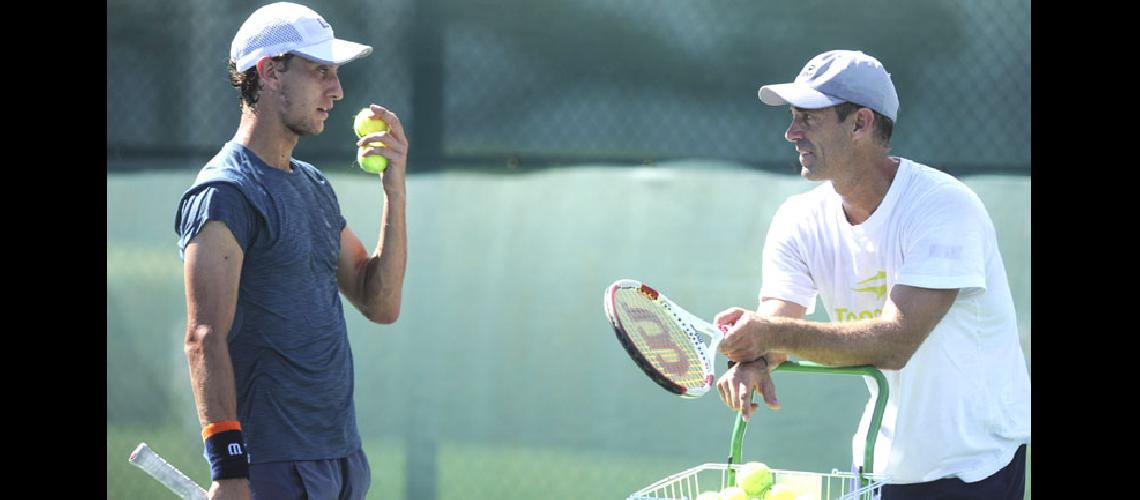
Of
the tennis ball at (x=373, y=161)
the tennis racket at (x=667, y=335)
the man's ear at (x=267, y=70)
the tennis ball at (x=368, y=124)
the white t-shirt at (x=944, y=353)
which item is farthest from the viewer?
the tennis ball at (x=368, y=124)

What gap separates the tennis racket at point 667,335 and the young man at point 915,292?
0.14 meters

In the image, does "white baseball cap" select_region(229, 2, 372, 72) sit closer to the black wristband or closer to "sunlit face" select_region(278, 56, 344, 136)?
"sunlit face" select_region(278, 56, 344, 136)

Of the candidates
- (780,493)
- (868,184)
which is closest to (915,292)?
(868,184)

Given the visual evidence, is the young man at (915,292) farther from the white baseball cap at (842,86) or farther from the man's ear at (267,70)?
the man's ear at (267,70)

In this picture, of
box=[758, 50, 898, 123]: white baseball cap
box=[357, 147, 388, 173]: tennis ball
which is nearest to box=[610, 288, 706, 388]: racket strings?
box=[758, 50, 898, 123]: white baseball cap

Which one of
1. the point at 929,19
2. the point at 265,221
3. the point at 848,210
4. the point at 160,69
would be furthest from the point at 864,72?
the point at 160,69

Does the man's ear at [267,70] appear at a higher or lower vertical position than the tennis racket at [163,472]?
higher

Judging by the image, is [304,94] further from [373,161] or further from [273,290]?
[273,290]

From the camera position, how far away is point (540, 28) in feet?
15.5

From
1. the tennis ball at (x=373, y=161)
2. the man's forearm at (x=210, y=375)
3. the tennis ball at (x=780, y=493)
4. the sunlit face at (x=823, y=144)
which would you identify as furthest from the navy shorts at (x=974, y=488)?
the man's forearm at (x=210, y=375)

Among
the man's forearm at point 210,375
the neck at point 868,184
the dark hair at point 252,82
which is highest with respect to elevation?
the dark hair at point 252,82

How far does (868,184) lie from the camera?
310 centimetres

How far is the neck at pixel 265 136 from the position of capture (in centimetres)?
285

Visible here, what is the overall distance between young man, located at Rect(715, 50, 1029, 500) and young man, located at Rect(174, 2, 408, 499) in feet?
2.92
